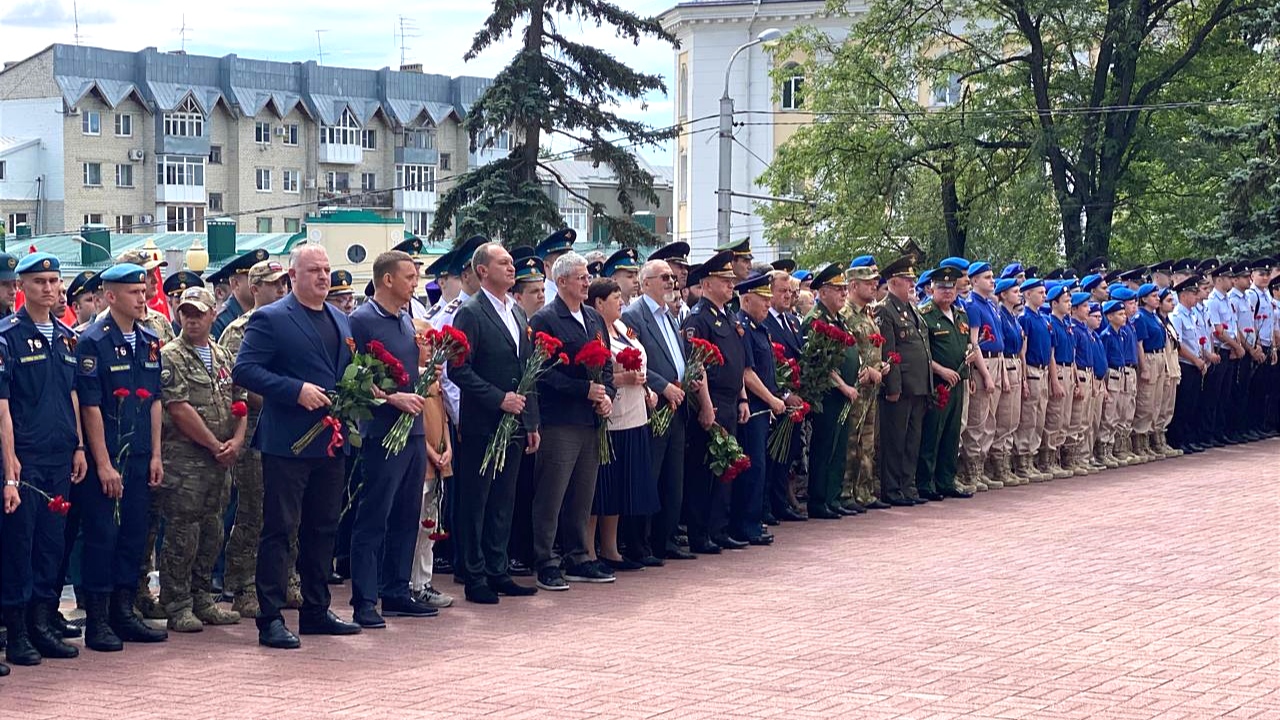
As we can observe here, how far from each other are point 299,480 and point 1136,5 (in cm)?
2777

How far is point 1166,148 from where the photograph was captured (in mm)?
33844

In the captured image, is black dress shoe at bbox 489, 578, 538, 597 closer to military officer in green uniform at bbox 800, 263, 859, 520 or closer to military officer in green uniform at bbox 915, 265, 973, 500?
military officer in green uniform at bbox 800, 263, 859, 520

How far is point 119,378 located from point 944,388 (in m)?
8.46

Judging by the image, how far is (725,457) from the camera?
12.7m

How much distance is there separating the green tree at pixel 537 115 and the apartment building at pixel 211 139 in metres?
43.6

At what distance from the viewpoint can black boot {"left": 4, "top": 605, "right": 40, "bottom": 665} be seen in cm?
875

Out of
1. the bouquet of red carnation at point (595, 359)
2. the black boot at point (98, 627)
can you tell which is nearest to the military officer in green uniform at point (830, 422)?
the bouquet of red carnation at point (595, 359)

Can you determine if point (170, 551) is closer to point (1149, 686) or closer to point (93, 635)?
point (93, 635)

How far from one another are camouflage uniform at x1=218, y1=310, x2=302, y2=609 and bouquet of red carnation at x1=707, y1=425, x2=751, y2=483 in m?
3.49

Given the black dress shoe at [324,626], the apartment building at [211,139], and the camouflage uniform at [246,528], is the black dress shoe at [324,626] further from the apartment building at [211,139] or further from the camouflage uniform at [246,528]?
the apartment building at [211,139]

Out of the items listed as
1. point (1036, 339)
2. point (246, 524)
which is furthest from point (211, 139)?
point (246, 524)

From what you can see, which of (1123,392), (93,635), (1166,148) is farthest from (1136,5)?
(93,635)

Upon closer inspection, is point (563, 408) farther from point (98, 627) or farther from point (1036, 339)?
point (1036, 339)

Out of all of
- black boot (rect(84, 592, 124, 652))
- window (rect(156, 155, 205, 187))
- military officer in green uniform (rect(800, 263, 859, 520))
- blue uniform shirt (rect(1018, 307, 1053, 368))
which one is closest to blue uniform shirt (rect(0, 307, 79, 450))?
black boot (rect(84, 592, 124, 652))
